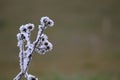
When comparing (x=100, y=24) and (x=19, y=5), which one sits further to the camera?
(x=19, y=5)

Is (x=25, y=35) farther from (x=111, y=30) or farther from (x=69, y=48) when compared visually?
(x=111, y=30)

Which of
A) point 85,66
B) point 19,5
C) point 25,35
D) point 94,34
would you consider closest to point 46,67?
point 85,66

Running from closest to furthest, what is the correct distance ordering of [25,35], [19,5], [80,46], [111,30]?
[25,35] < [80,46] < [111,30] < [19,5]

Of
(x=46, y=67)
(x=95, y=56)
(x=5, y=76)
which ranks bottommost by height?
(x=5, y=76)

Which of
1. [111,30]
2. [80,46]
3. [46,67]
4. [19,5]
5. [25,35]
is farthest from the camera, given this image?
[19,5]

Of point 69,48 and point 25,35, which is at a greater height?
point 69,48

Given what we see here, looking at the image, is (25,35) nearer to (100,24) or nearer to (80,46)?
(80,46)
